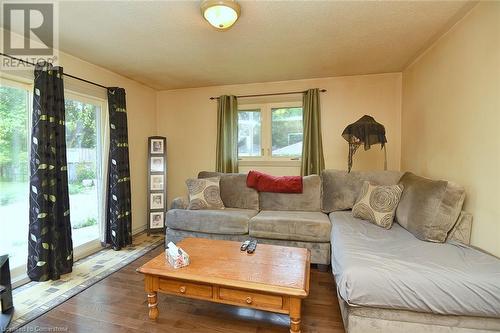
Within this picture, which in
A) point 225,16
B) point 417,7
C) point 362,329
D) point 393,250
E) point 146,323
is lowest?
point 146,323

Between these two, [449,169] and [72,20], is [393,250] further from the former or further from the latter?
[72,20]

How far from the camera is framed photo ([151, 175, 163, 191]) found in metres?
3.79

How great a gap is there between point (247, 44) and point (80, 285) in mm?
2791

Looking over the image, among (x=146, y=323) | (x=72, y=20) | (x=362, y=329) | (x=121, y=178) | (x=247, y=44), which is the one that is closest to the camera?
(x=362, y=329)

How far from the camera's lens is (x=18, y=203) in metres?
2.39

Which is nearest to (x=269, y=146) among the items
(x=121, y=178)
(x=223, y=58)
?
(x=223, y=58)

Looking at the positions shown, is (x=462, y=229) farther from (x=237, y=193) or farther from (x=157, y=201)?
(x=157, y=201)

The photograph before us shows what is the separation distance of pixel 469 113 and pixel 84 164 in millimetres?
3923

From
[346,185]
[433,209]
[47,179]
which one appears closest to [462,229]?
[433,209]

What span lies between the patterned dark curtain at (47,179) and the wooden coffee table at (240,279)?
1.26 metres

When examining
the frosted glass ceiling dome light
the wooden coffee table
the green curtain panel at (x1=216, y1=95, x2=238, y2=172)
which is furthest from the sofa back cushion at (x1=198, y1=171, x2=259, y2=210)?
the frosted glass ceiling dome light

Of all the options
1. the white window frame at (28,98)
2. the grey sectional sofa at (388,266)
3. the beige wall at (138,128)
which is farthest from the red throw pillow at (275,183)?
the white window frame at (28,98)

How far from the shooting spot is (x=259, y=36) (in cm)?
235

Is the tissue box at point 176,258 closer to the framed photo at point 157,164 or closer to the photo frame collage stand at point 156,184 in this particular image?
the photo frame collage stand at point 156,184
